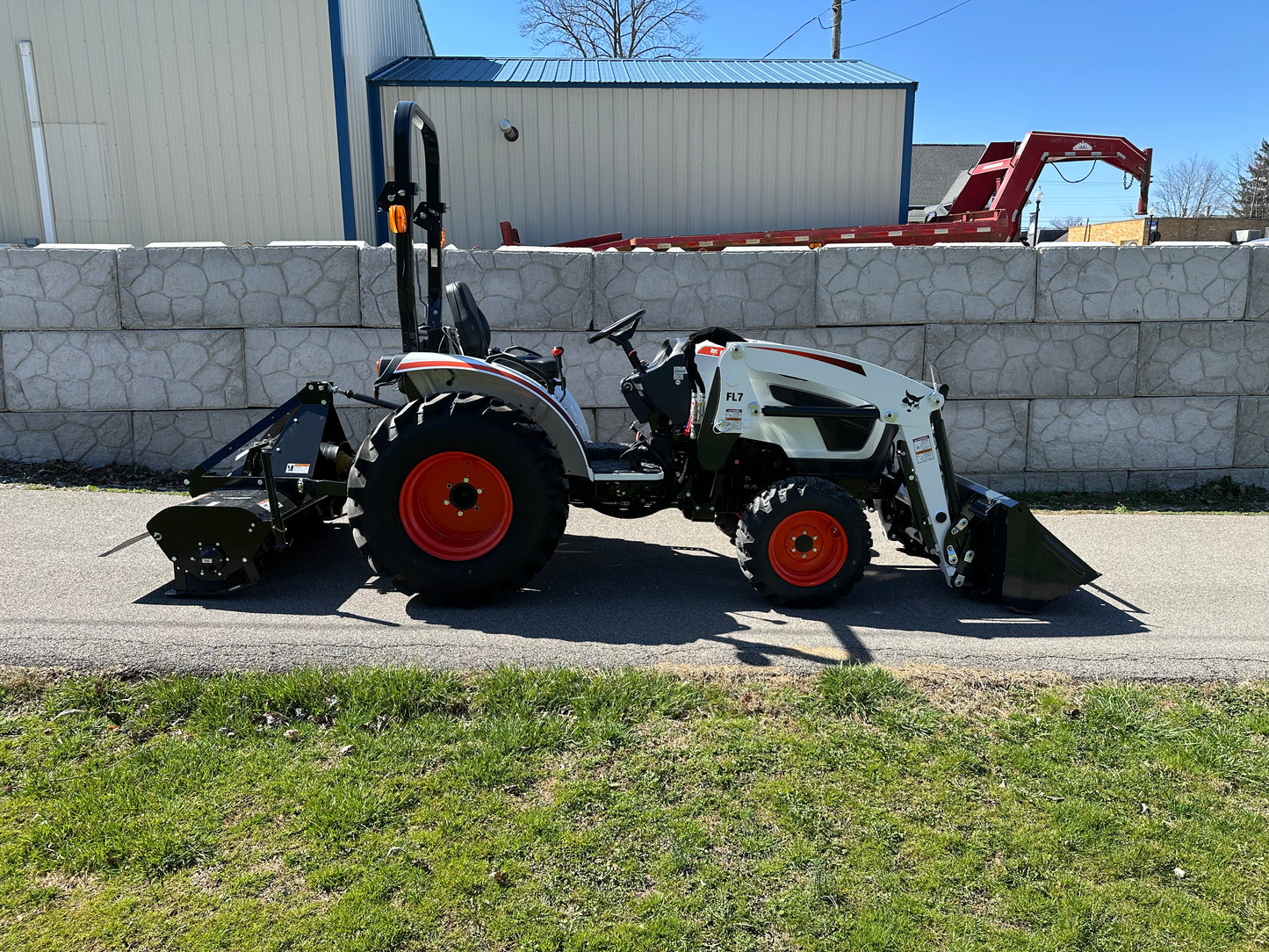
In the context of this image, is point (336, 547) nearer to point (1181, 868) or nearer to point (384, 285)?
point (384, 285)

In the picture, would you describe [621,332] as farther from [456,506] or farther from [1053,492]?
[1053,492]

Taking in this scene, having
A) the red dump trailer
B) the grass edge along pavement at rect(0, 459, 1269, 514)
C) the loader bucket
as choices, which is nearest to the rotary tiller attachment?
the grass edge along pavement at rect(0, 459, 1269, 514)

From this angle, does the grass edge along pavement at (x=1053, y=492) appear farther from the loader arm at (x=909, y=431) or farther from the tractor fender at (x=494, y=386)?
the tractor fender at (x=494, y=386)

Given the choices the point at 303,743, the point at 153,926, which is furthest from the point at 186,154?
the point at 153,926

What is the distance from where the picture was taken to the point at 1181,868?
2814 millimetres

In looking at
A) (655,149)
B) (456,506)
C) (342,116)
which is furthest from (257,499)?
(655,149)

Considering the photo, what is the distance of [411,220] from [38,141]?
8.31 metres

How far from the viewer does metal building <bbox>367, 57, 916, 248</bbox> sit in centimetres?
1229

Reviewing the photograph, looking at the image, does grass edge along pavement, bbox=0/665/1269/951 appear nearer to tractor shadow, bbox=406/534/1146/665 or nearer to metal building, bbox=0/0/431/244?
tractor shadow, bbox=406/534/1146/665

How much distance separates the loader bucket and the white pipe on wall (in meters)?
10.7

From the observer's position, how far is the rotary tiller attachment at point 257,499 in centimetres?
455

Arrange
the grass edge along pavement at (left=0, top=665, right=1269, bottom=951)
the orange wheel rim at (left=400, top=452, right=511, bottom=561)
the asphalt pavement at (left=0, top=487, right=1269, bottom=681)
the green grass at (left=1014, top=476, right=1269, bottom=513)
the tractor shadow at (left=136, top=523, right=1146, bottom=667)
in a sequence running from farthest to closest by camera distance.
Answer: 1. the green grass at (left=1014, top=476, right=1269, bottom=513)
2. the orange wheel rim at (left=400, top=452, right=511, bottom=561)
3. the tractor shadow at (left=136, top=523, right=1146, bottom=667)
4. the asphalt pavement at (left=0, top=487, right=1269, bottom=681)
5. the grass edge along pavement at (left=0, top=665, right=1269, bottom=951)

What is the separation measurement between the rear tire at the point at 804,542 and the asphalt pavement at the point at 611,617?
15 cm

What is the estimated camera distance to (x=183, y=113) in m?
10.5
